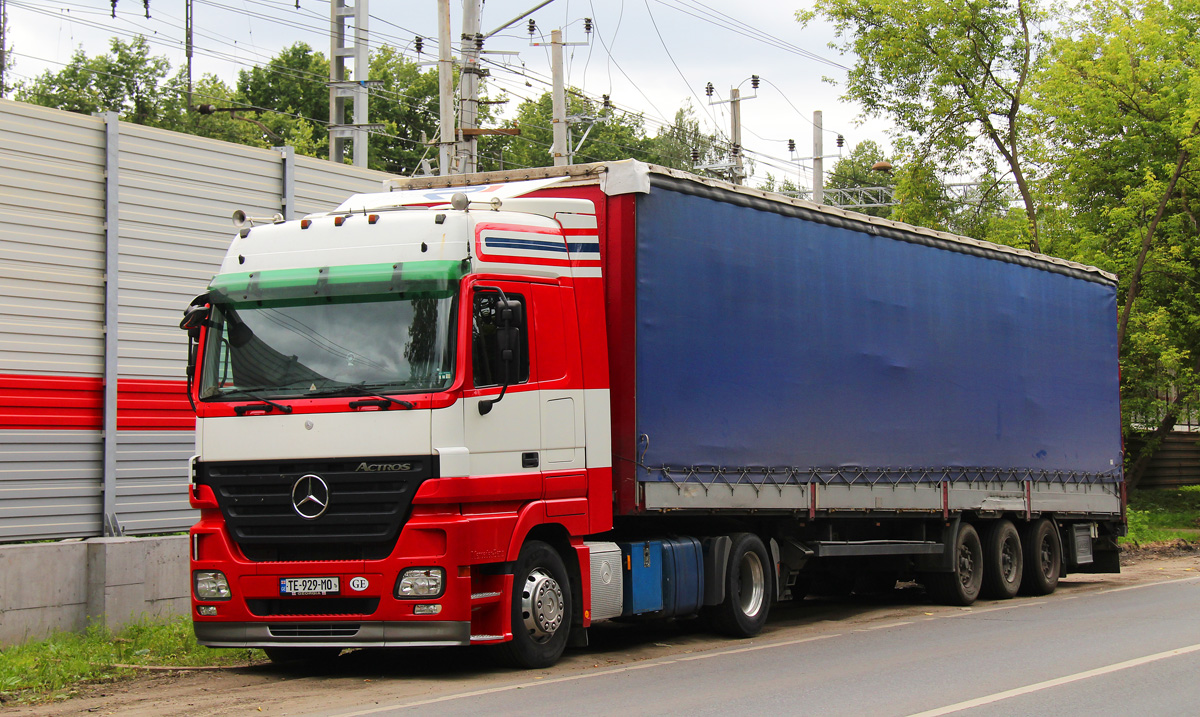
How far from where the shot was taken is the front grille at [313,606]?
29.9 feet

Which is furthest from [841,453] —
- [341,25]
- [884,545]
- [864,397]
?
[341,25]

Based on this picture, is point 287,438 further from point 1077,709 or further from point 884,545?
point 884,545

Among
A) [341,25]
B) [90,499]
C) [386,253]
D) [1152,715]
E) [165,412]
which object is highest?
[341,25]

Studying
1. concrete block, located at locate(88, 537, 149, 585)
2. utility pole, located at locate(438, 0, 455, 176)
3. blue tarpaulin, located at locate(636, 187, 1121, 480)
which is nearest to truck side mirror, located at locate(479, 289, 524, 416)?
blue tarpaulin, located at locate(636, 187, 1121, 480)

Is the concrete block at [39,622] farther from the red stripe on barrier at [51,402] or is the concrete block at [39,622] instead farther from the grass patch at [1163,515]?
the grass patch at [1163,515]

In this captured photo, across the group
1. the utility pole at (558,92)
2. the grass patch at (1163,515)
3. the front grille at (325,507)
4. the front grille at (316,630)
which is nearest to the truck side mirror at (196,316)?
the front grille at (325,507)

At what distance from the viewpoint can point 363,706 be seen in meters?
8.10

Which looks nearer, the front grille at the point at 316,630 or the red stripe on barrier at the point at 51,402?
the front grille at the point at 316,630

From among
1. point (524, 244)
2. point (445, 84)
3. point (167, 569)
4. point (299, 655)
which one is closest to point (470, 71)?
point (445, 84)

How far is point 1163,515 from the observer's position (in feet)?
101

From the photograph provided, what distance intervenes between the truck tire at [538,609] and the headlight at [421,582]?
707 millimetres

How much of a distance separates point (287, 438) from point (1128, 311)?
2387 centimetres

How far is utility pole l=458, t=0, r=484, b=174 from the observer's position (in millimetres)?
22000

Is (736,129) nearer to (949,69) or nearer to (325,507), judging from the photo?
(949,69)
